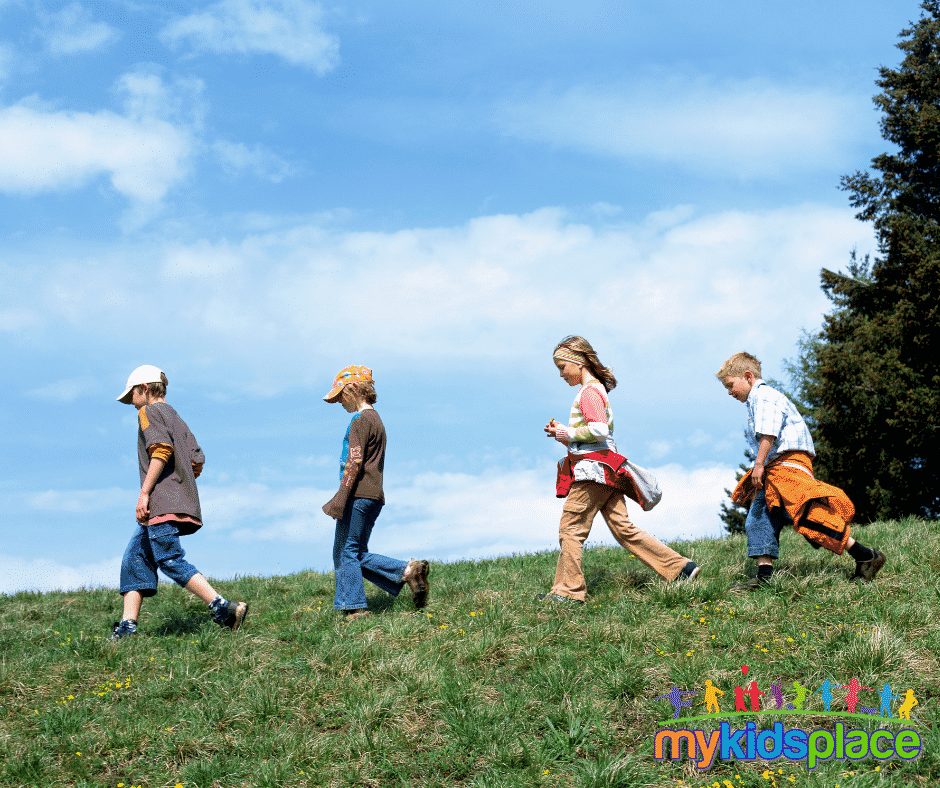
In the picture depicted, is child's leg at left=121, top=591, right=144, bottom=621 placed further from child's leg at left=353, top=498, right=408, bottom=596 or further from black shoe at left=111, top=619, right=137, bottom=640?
child's leg at left=353, top=498, right=408, bottom=596

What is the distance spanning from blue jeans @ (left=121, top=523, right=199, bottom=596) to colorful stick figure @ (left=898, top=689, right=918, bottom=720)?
609cm

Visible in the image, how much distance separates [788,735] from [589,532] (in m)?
2.91

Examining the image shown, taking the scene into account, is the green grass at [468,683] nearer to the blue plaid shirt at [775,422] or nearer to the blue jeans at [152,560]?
the blue jeans at [152,560]

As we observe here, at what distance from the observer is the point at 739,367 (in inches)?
321

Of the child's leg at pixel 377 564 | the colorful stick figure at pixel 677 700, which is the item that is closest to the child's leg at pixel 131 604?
the child's leg at pixel 377 564

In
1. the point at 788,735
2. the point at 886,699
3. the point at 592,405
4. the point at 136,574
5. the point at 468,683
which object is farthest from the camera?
the point at 136,574

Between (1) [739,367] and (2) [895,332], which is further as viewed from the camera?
(2) [895,332]

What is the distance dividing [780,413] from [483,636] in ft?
11.5

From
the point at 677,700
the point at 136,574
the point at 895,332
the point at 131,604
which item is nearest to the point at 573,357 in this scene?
the point at 677,700

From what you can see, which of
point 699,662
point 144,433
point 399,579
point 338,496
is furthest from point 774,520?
point 144,433

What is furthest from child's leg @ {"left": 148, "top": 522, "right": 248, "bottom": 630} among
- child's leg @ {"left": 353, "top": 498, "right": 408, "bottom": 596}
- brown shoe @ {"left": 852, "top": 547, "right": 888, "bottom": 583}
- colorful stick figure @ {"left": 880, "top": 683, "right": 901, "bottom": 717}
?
brown shoe @ {"left": 852, "top": 547, "right": 888, "bottom": 583}

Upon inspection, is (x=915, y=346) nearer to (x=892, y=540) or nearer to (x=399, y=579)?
(x=892, y=540)

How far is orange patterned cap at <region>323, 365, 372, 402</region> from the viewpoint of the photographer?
8391 millimetres

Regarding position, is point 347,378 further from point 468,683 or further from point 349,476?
point 468,683
